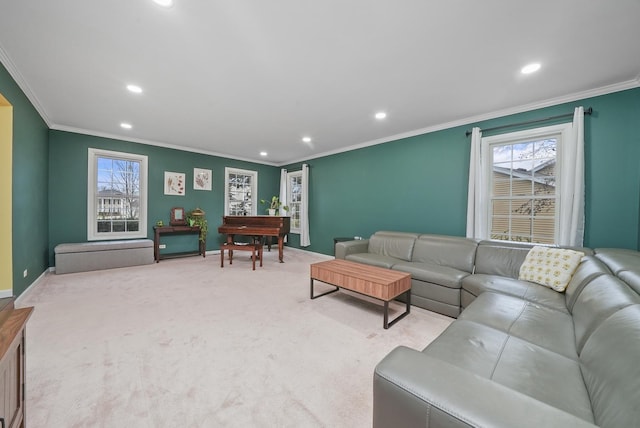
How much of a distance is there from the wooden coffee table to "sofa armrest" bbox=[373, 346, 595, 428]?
1501 mm

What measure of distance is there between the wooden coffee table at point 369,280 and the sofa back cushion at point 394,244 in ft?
3.12

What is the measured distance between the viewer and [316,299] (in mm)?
3129

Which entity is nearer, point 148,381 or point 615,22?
point 148,381

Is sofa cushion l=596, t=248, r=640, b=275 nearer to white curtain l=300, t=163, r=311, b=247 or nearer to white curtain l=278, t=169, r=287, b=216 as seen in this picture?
white curtain l=300, t=163, r=311, b=247

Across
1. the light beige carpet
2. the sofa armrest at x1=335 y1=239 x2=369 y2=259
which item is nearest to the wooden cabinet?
the light beige carpet

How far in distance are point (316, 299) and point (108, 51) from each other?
3333 mm

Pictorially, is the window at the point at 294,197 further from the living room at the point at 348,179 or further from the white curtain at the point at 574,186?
the white curtain at the point at 574,186

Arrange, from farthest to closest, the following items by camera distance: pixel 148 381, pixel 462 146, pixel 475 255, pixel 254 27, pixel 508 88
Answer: pixel 462 146 < pixel 475 255 < pixel 508 88 < pixel 254 27 < pixel 148 381

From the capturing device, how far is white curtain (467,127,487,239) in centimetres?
348

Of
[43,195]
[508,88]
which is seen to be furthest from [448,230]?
[43,195]

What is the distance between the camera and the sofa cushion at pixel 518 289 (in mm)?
2002

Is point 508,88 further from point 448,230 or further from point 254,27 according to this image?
point 254,27

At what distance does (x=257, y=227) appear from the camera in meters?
5.44

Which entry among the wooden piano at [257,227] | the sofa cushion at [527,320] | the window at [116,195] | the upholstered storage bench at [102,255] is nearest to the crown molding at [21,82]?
the window at [116,195]
